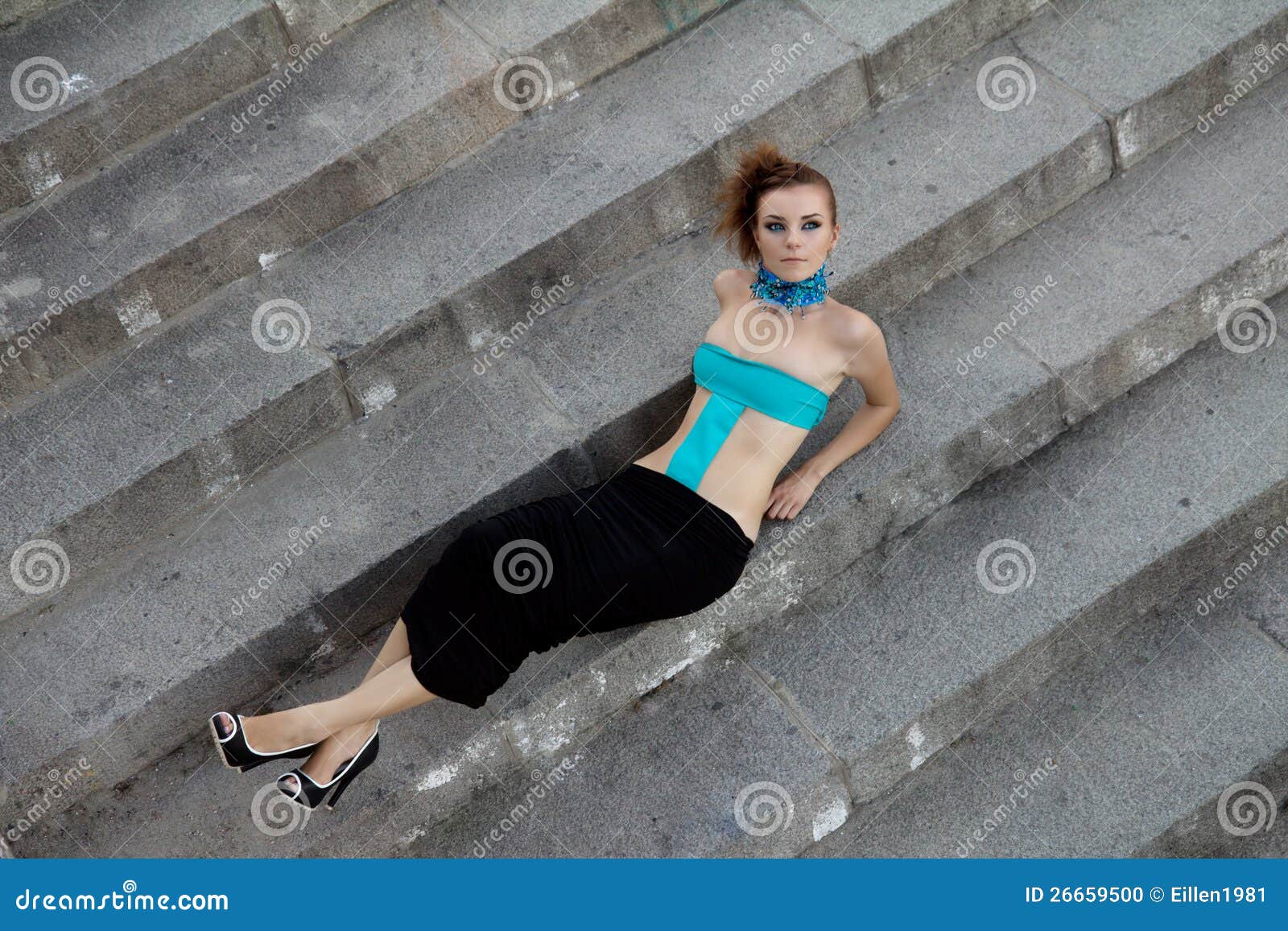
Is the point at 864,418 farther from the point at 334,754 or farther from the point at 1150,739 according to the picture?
the point at 334,754

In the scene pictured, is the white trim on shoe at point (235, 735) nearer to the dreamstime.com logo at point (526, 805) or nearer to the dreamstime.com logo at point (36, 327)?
the dreamstime.com logo at point (526, 805)

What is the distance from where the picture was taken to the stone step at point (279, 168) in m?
4.12

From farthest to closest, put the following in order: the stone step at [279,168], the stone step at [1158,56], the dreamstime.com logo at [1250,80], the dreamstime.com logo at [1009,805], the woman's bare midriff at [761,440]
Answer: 1. the dreamstime.com logo at [1250,80]
2. the stone step at [1158,56]
3. the stone step at [279,168]
4. the dreamstime.com logo at [1009,805]
5. the woman's bare midriff at [761,440]

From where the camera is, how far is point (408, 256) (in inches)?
170

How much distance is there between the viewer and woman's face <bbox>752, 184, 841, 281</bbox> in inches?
144

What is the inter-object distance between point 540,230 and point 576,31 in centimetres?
84

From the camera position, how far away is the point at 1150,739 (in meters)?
3.97

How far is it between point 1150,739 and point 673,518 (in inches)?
65.7
